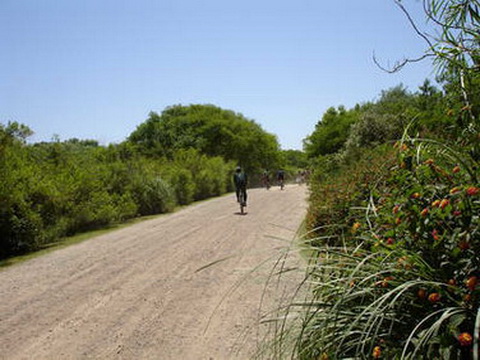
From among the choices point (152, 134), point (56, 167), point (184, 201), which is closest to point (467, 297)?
point (56, 167)

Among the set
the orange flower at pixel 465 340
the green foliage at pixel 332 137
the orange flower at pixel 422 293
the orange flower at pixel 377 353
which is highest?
the green foliage at pixel 332 137

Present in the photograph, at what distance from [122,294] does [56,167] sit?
9549mm

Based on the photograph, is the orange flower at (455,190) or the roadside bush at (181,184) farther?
the roadside bush at (181,184)

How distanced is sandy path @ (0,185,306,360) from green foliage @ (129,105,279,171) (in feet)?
123

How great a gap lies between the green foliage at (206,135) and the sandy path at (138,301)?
37.6 meters

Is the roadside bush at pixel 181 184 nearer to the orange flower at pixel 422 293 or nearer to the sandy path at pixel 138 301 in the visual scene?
the sandy path at pixel 138 301

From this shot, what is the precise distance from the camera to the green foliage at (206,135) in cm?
4941

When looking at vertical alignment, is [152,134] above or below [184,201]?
above

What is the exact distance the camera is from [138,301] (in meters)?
6.07

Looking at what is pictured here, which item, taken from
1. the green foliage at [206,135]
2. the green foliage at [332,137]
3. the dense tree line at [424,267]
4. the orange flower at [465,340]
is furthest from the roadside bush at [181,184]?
the green foliage at [332,137]

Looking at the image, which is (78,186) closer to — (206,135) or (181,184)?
(181,184)

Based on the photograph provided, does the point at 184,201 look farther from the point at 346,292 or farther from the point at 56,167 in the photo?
the point at 346,292

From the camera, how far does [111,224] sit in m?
16.2

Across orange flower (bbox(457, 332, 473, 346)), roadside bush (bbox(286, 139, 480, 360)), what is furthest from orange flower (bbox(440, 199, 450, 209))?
orange flower (bbox(457, 332, 473, 346))
